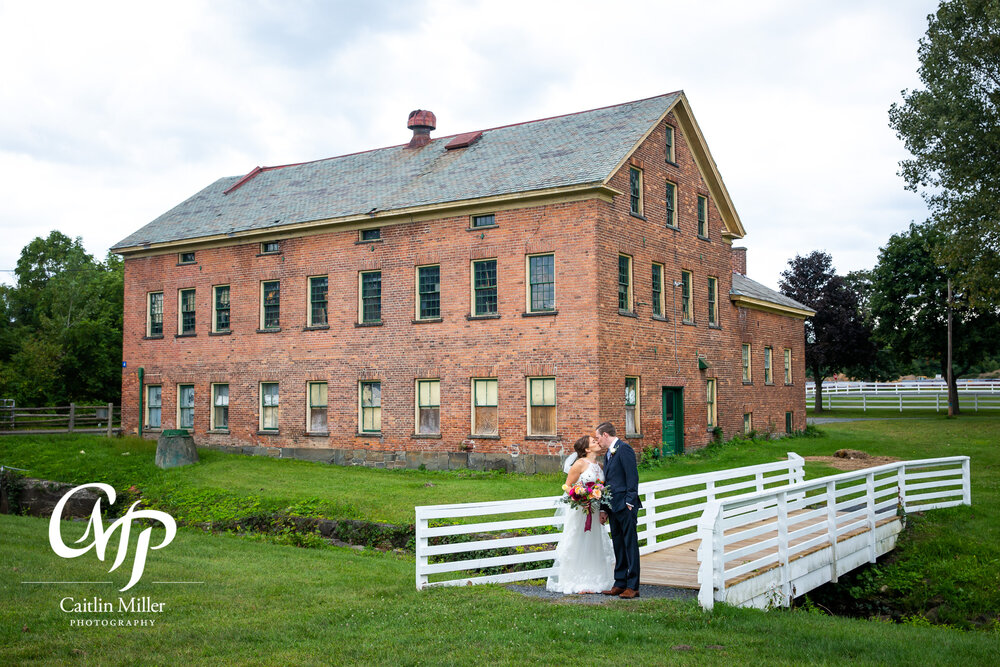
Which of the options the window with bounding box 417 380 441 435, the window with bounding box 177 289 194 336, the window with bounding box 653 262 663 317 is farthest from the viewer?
the window with bounding box 177 289 194 336

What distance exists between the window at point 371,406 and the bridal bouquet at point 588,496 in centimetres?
1567

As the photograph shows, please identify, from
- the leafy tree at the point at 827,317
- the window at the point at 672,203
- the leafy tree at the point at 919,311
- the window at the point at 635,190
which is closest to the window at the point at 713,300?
the window at the point at 672,203

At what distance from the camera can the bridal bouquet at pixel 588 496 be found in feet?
32.9

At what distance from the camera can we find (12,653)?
7.00m

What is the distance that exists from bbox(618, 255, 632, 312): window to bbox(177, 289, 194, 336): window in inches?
605

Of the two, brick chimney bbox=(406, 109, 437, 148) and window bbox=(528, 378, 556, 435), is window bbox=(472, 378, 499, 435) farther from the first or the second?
brick chimney bbox=(406, 109, 437, 148)

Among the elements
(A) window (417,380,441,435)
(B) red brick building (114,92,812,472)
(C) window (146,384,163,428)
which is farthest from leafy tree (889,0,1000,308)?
(C) window (146,384,163,428)

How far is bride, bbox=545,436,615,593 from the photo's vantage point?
10164 millimetres

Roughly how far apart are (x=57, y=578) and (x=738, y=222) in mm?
24197

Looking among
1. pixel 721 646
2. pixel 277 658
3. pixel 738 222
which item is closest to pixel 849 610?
pixel 721 646

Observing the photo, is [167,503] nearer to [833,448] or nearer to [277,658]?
[277,658]

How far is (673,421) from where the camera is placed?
2536cm

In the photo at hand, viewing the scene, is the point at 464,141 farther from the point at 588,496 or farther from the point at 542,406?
the point at 588,496

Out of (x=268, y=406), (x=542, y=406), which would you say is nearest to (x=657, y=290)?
(x=542, y=406)
